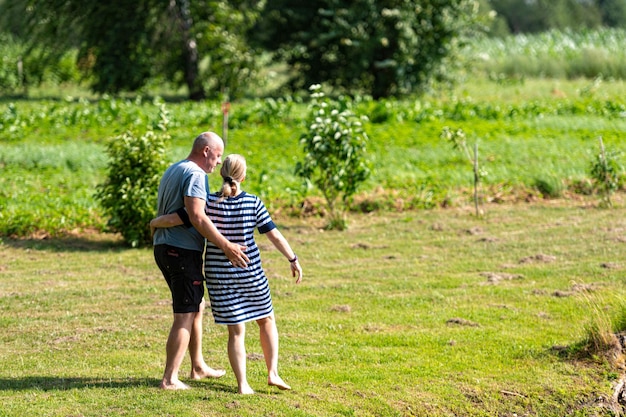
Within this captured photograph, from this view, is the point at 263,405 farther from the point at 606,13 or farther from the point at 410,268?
the point at 606,13

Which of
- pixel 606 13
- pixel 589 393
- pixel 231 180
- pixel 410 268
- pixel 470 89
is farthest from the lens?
pixel 606 13

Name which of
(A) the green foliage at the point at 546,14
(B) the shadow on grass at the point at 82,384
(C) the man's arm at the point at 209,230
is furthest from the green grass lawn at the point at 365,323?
(A) the green foliage at the point at 546,14

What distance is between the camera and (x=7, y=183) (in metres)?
15.6

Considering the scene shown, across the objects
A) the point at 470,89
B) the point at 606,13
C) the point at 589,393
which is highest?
the point at 606,13

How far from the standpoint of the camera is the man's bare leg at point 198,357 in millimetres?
7031

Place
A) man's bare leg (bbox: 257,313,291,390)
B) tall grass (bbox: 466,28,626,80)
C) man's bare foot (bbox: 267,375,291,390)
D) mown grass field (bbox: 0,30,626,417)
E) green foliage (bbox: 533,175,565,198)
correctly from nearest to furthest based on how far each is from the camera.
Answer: man's bare leg (bbox: 257,313,291,390) < man's bare foot (bbox: 267,375,291,390) < mown grass field (bbox: 0,30,626,417) < green foliage (bbox: 533,175,565,198) < tall grass (bbox: 466,28,626,80)

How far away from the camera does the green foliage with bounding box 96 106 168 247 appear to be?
12500 millimetres

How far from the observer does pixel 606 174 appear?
14328 millimetres

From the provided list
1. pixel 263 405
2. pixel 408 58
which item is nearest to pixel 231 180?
pixel 263 405

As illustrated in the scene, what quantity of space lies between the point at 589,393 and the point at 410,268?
412 cm

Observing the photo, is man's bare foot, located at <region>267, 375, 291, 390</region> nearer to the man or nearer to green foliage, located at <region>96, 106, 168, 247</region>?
the man

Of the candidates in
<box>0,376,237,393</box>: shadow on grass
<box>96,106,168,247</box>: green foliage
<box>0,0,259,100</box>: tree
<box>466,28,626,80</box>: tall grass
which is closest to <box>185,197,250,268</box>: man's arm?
<box>0,376,237,393</box>: shadow on grass

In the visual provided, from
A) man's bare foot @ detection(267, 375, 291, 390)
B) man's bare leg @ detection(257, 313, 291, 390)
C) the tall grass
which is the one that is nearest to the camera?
man's bare leg @ detection(257, 313, 291, 390)

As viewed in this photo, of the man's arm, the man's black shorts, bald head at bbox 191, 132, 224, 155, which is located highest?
bald head at bbox 191, 132, 224, 155
